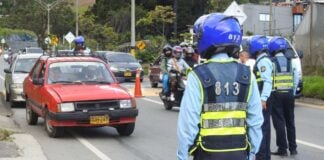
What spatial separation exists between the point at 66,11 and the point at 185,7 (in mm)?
22246

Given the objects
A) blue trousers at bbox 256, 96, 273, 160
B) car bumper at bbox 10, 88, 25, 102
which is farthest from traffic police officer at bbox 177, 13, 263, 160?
car bumper at bbox 10, 88, 25, 102

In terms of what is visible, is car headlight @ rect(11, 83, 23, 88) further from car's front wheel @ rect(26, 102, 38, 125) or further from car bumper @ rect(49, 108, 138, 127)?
Result: car bumper @ rect(49, 108, 138, 127)

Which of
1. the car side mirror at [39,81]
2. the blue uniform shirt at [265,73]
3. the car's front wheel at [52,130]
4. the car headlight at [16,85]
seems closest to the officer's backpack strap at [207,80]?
the blue uniform shirt at [265,73]

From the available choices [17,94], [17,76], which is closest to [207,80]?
[17,94]

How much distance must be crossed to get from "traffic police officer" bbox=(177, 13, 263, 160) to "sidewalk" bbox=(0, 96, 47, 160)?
18.6ft

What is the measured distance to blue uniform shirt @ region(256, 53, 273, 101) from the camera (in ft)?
29.0

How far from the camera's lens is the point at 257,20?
250 feet

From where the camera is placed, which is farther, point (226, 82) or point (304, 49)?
point (304, 49)

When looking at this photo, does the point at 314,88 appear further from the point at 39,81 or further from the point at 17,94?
the point at 39,81

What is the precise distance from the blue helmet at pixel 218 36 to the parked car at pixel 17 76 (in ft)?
43.5

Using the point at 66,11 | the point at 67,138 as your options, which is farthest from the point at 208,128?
the point at 66,11

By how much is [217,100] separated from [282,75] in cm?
560

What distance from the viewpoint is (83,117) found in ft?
36.1

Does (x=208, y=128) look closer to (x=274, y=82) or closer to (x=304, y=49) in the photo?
(x=274, y=82)
